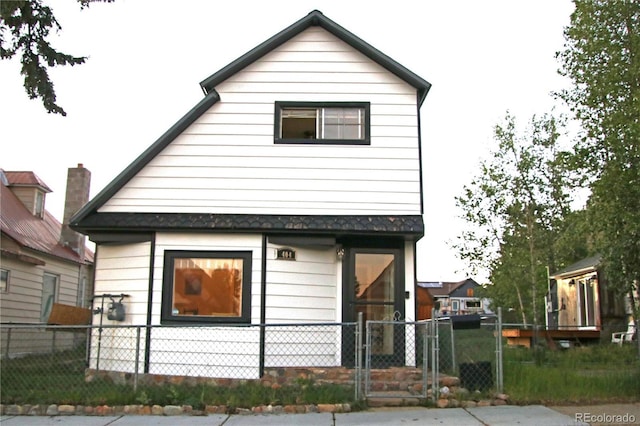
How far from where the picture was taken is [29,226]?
18547 mm

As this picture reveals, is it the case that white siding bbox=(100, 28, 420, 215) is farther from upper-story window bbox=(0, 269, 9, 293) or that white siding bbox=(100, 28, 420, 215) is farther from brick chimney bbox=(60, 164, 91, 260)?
brick chimney bbox=(60, 164, 91, 260)

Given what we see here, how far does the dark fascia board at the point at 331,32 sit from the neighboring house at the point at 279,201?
0.09 feet

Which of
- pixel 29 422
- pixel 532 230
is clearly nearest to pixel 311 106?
pixel 29 422

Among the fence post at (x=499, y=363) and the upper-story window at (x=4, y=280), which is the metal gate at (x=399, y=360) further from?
the upper-story window at (x=4, y=280)

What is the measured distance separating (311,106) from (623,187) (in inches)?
220

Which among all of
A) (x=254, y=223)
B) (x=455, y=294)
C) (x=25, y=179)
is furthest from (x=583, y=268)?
(x=455, y=294)

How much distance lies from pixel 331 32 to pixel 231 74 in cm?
207

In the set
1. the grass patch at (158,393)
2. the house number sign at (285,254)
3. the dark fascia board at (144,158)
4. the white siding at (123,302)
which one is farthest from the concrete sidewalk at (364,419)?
the dark fascia board at (144,158)

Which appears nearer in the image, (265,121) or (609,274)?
(609,274)

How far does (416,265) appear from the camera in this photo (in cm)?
1124

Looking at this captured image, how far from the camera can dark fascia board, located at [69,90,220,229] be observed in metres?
11.0

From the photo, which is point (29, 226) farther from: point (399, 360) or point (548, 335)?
point (548, 335)

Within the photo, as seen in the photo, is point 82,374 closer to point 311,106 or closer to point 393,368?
point 393,368

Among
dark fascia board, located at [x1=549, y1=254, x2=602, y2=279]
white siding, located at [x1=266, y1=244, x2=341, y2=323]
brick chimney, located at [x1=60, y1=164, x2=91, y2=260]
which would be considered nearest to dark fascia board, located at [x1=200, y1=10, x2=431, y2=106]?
white siding, located at [x1=266, y1=244, x2=341, y2=323]
